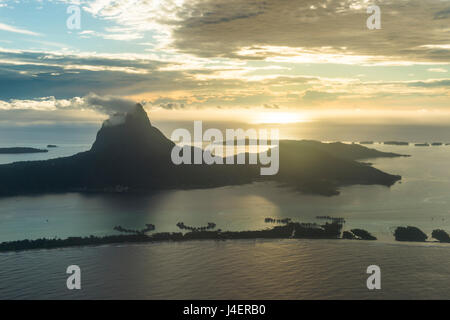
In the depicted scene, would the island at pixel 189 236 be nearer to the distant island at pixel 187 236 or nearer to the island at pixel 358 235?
the distant island at pixel 187 236

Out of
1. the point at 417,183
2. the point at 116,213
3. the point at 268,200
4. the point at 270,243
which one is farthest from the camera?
the point at 417,183

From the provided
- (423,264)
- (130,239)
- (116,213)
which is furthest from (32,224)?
(423,264)

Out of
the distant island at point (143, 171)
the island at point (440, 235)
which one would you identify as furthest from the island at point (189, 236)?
the distant island at point (143, 171)

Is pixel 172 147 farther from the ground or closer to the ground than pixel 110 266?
farther from the ground

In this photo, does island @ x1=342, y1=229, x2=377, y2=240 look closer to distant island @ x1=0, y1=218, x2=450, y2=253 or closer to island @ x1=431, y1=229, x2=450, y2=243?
distant island @ x1=0, y1=218, x2=450, y2=253

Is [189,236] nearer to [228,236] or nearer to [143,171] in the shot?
[228,236]

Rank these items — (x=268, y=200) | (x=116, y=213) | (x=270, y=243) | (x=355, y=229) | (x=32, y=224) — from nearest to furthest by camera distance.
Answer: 1. (x=270, y=243)
2. (x=355, y=229)
3. (x=32, y=224)
4. (x=116, y=213)
5. (x=268, y=200)

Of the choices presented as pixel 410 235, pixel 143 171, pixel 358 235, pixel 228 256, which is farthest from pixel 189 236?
pixel 143 171
